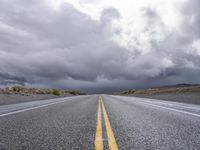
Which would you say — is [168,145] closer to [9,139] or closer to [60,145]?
[60,145]

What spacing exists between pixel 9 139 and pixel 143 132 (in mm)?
2673

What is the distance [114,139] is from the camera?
3785 millimetres

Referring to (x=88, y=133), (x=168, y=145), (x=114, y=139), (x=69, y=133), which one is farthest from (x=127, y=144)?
(x=69, y=133)

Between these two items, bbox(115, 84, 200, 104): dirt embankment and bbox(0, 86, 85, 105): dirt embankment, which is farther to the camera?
bbox(115, 84, 200, 104): dirt embankment

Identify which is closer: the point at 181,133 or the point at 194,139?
the point at 194,139

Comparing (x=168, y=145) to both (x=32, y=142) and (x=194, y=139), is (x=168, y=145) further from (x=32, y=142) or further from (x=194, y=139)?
A: (x=32, y=142)

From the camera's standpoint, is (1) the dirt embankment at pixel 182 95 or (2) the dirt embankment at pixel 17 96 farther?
(1) the dirt embankment at pixel 182 95

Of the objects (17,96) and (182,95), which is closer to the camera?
(17,96)

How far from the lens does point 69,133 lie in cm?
434

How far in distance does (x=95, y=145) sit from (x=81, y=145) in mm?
229

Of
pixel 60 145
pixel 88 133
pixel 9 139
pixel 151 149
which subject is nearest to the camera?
pixel 151 149

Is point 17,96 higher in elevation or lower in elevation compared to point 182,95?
higher

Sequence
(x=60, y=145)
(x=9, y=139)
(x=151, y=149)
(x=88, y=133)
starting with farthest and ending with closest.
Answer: (x=88, y=133)
(x=9, y=139)
(x=60, y=145)
(x=151, y=149)

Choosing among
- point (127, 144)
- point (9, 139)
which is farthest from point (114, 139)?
point (9, 139)
